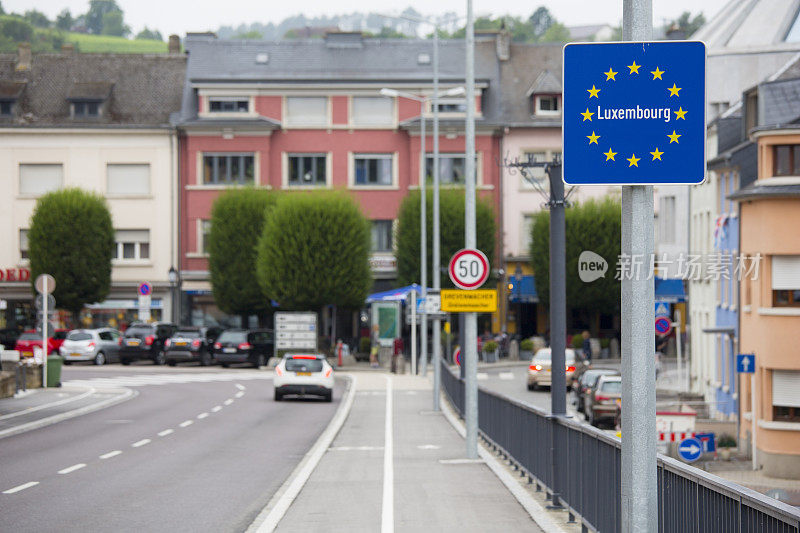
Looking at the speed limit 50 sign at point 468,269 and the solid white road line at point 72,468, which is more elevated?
the speed limit 50 sign at point 468,269

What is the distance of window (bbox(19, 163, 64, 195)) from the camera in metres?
65.7

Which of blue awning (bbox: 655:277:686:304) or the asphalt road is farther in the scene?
blue awning (bbox: 655:277:686:304)

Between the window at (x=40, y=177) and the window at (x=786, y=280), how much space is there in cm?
4093

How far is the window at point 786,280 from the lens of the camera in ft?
119

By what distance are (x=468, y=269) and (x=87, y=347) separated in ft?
122

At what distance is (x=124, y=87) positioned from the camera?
68.4 meters

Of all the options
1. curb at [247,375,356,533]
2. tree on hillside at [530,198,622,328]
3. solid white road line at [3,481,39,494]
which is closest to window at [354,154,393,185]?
tree on hillside at [530,198,622,328]

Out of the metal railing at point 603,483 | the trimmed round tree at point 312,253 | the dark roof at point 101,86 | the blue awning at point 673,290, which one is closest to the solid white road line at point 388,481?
the metal railing at point 603,483

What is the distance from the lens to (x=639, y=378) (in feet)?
21.1

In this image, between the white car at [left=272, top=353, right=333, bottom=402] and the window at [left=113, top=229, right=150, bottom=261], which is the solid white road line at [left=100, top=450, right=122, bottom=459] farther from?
the window at [left=113, top=229, right=150, bottom=261]

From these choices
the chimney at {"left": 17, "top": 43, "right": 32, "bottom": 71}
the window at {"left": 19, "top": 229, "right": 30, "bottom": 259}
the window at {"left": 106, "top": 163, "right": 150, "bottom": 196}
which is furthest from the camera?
the chimney at {"left": 17, "top": 43, "right": 32, "bottom": 71}

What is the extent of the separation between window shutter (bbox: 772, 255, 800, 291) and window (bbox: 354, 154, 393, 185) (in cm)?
3272

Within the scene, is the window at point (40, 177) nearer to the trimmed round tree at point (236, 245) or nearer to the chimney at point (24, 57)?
the chimney at point (24, 57)

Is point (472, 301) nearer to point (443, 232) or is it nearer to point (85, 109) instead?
point (443, 232)
